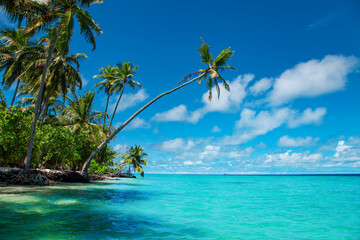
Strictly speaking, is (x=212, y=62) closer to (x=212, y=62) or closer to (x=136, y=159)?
(x=212, y=62)

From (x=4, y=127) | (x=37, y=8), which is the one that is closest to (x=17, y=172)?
(x=4, y=127)

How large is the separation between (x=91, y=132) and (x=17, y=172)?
446 inches

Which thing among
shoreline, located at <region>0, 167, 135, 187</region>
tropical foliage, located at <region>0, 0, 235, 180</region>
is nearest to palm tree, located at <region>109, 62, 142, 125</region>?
tropical foliage, located at <region>0, 0, 235, 180</region>

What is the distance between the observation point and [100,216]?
8.45 meters

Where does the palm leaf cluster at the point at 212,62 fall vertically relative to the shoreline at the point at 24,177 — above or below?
above

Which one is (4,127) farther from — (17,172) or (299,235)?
(299,235)

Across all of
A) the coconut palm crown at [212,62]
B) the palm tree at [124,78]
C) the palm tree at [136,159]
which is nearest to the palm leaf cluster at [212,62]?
the coconut palm crown at [212,62]

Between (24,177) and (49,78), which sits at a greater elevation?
(49,78)

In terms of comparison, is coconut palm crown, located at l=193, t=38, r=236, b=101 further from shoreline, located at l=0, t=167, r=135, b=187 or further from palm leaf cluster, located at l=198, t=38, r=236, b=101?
shoreline, located at l=0, t=167, r=135, b=187

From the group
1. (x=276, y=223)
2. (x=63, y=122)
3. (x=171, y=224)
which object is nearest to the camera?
(x=171, y=224)

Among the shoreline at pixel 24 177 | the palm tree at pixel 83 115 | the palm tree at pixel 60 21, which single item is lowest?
the shoreline at pixel 24 177

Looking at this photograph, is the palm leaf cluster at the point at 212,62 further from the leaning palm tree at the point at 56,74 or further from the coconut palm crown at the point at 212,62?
the leaning palm tree at the point at 56,74

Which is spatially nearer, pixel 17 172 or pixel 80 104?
pixel 17 172

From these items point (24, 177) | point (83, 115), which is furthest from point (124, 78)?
point (24, 177)
